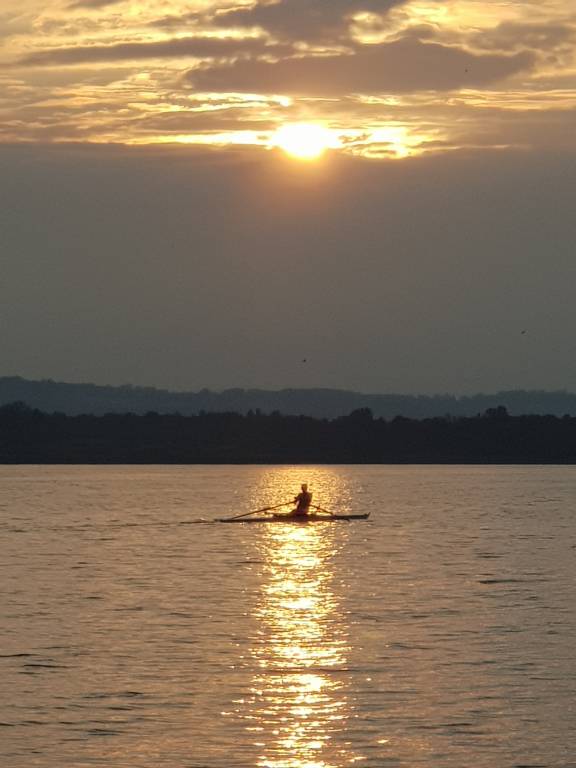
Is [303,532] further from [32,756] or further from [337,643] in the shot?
[32,756]

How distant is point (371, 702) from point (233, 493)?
483ft

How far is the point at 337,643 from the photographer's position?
1711 inches

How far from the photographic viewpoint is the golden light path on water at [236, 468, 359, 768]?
30.0 m

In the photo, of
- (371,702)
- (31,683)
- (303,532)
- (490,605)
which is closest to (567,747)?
(371,702)

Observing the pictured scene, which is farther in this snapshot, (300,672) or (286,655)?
(286,655)

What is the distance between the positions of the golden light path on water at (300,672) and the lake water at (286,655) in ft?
0.26

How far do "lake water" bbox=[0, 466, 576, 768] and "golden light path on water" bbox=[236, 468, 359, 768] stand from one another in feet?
0.26

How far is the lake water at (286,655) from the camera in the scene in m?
30.5

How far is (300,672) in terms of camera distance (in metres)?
38.3

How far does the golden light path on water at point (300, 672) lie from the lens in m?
30.0

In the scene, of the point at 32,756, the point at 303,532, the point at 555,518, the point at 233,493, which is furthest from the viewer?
the point at 233,493

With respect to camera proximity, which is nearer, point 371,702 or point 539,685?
point 371,702

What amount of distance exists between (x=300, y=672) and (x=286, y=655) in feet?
9.20

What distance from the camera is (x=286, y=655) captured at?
135ft
